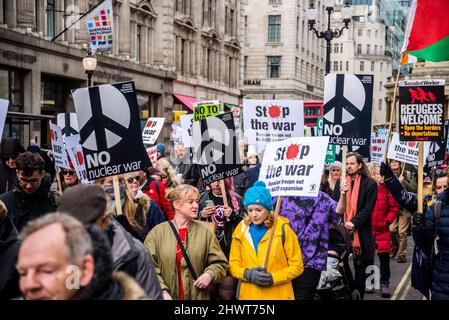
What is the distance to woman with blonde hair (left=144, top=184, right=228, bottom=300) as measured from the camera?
5.56 meters

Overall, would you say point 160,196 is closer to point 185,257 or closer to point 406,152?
point 185,257

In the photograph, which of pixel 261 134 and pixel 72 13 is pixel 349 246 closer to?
pixel 261 134

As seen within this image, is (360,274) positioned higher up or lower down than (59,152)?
lower down

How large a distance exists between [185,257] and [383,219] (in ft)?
18.7

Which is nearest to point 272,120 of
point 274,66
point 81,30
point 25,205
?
point 25,205

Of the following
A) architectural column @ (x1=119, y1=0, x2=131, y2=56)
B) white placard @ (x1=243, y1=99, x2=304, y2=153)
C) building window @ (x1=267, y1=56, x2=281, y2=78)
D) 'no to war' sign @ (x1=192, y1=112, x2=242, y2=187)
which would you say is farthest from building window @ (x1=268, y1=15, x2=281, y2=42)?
'no to war' sign @ (x1=192, y1=112, x2=242, y2=187)

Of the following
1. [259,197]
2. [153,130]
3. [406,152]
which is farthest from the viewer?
[153,130]

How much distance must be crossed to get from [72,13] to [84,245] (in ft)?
78.9

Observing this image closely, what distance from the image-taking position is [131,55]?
32562 mm

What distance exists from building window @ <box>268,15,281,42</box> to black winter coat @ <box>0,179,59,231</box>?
208ft

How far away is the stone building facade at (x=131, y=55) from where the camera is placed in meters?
23.8

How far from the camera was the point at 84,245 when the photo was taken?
253cm

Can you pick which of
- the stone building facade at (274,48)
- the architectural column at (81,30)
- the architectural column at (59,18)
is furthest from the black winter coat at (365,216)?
the stone building facade at (274,48)
